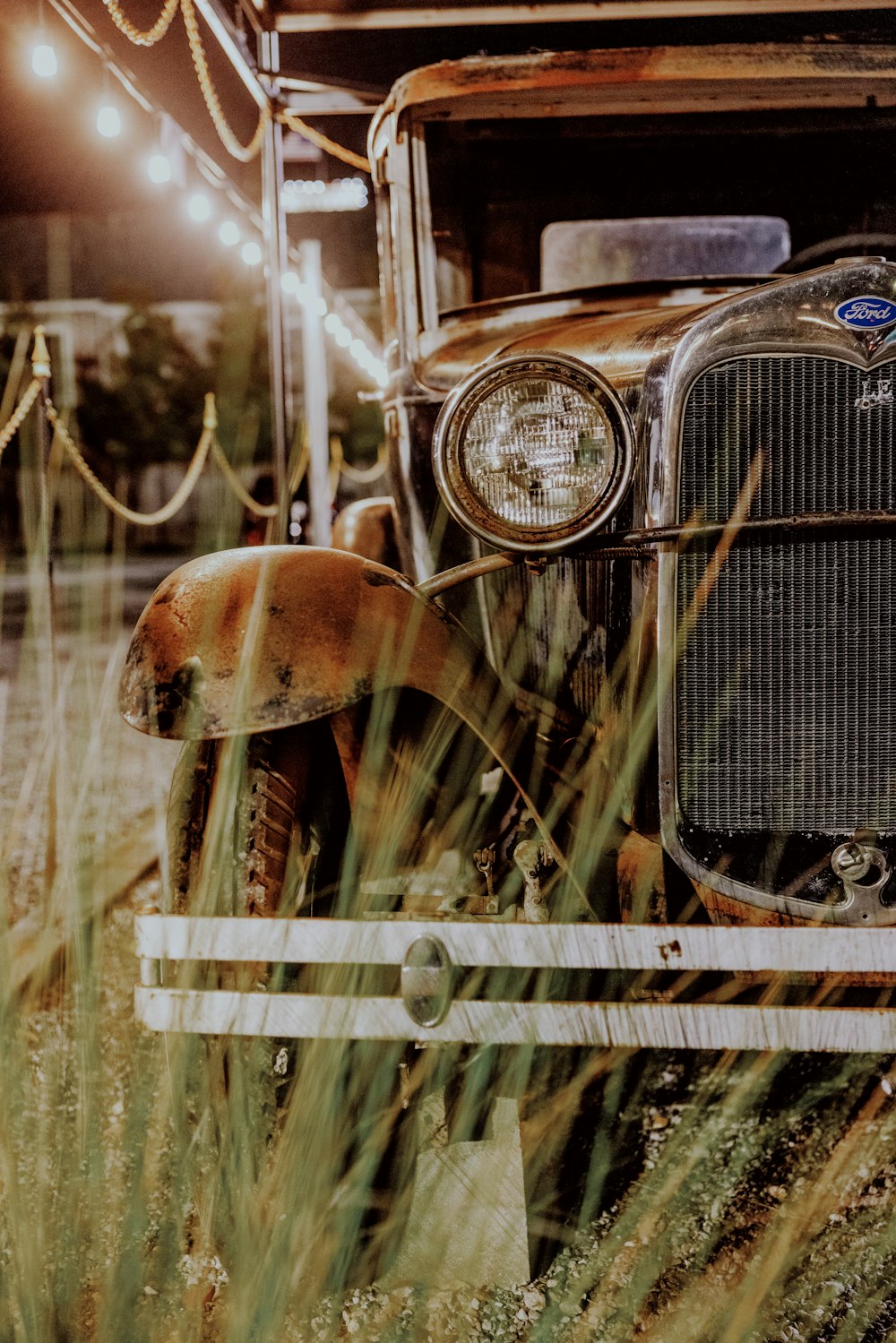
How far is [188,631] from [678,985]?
1.12m

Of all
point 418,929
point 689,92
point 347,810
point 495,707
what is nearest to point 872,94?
point 689,92

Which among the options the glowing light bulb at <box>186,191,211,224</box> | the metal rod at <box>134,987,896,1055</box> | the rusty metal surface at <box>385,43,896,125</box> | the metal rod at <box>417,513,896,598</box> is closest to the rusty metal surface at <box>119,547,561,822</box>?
the metal rod at <box>417,513,896,598</box>

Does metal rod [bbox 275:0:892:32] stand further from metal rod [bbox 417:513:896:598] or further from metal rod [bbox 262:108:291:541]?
metal rod [bbox 417:513:896:598]

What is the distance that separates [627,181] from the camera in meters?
3.51

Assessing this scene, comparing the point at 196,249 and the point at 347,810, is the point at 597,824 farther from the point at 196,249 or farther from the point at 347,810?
the point at 196,249

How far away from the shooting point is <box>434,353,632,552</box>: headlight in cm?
206

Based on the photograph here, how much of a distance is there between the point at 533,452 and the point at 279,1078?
4.17 feet

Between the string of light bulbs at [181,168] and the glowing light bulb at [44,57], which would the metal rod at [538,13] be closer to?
the string of light bulbs at [181,168]

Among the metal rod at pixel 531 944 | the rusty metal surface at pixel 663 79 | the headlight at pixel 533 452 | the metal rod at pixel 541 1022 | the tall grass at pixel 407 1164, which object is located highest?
the rusty metal surface at pixel 663 79

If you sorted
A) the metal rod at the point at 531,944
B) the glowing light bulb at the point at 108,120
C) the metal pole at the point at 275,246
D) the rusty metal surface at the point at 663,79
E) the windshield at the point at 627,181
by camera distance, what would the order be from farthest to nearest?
1. the metal pole at the point at 275,246
2. the glowing light bulb at the point at 108,120
3. the windshield at the point at 627,181
4. the rusty metal surface at the point at 663,79
5. the metal rod at the point at 531,944

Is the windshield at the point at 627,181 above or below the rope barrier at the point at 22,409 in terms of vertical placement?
above

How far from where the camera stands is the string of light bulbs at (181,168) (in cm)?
485

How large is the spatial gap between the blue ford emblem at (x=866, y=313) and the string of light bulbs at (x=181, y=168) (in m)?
2.11

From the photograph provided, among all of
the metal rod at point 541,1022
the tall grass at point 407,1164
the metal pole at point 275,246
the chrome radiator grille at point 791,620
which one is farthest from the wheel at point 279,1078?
the metal pole at point 275,246
